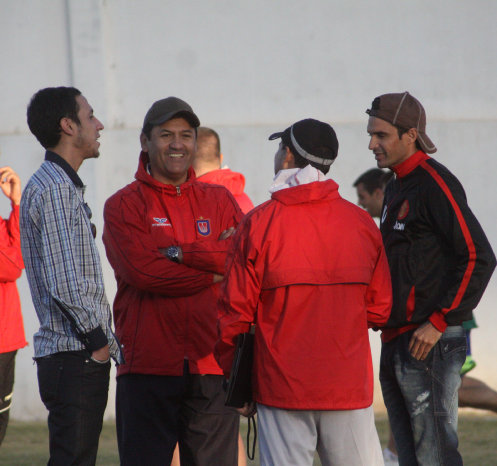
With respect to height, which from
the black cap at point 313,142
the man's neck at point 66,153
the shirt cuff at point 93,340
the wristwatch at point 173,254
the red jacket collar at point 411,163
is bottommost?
the shirt cuff at point 93,340

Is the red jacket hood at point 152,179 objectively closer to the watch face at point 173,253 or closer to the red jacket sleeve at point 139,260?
the red jacket sleeve at point 139,260

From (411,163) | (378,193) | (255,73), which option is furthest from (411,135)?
(255,73)

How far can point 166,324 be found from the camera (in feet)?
12.7

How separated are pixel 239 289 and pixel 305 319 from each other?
27 cm

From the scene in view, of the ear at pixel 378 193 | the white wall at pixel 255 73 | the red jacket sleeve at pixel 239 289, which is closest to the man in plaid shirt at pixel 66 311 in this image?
the red jacket sleeve at pixel 239 289

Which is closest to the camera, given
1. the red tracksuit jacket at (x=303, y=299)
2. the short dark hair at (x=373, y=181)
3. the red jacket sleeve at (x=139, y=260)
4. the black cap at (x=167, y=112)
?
the red tracksuit jacket at (x=303, y=299)

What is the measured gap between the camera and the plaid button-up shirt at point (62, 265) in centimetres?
343

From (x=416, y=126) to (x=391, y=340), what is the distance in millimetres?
1022

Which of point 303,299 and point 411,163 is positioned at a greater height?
point 411,163

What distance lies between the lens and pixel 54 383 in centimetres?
345

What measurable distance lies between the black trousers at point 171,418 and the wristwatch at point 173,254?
1.65 ft

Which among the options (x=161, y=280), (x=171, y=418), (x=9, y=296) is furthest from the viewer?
(x=9, y=296)

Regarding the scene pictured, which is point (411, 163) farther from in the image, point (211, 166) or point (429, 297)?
point (211, 166)

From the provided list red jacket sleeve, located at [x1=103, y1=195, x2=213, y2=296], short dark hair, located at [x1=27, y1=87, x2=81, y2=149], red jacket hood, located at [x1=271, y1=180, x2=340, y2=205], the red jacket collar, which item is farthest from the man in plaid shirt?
the red jacket collar
